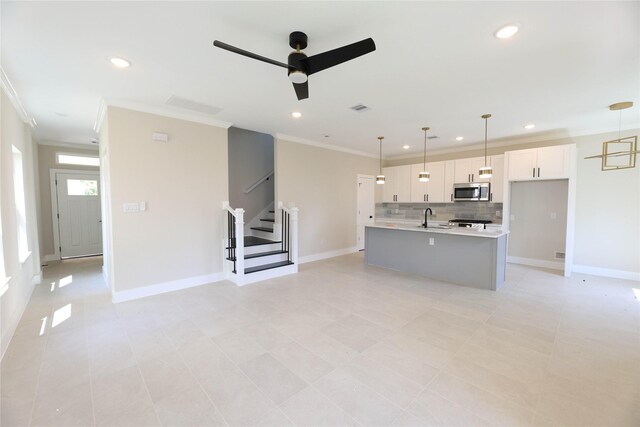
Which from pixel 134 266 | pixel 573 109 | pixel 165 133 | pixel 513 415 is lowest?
pixel 513 415

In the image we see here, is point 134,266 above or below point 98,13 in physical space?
below

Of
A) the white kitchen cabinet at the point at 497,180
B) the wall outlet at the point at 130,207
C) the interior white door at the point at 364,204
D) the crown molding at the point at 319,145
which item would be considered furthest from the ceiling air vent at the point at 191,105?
the white kitchen cabinet at the point at 497,180

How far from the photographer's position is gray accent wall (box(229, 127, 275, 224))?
20.5 ft

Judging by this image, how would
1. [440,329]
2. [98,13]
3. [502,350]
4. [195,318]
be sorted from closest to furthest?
[98,13], [502,350], [440,329], [195,318]

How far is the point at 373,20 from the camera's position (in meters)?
2.06

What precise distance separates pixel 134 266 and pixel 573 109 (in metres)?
6.83

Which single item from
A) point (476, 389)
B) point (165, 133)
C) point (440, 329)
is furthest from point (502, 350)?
point (165, 133)

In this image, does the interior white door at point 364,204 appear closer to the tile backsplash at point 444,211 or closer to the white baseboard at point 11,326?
the tile backsplash at point 444,211

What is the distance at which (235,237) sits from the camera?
4.55 meters

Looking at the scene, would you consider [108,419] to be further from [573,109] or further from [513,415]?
[573,109]

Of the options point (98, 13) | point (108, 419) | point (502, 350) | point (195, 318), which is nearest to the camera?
point (108, 419)

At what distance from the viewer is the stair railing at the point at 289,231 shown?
530 cm

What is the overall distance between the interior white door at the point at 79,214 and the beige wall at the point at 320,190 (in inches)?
197

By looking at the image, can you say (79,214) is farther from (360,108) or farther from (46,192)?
(360,108)
